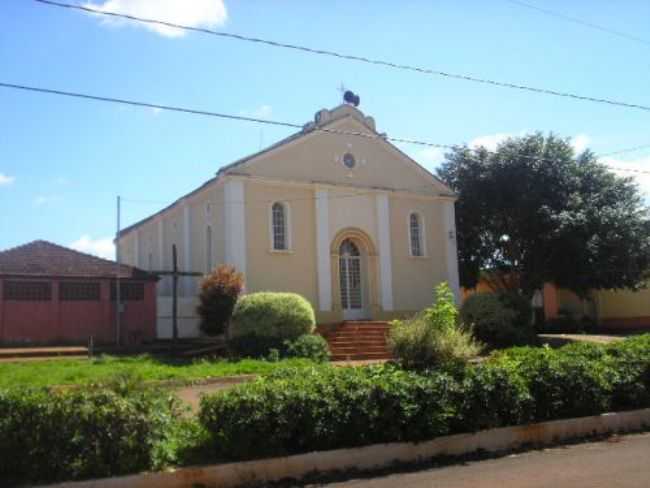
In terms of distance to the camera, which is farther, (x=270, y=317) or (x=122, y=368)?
(x=270, y=317)

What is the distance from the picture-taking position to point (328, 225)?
26.2 meters

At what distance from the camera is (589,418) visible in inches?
428

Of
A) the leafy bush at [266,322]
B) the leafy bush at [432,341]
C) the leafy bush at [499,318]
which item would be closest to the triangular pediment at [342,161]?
the leafy bush at [266,322]

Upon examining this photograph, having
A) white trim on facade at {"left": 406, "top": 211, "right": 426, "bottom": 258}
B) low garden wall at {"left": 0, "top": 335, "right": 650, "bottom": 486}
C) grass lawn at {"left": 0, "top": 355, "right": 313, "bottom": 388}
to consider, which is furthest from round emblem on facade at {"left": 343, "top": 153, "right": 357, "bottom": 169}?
low garden wall at {"left": 0, "top": 335, "right": 650, "bottom": 486}

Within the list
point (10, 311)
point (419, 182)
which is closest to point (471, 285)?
point (419, 182)

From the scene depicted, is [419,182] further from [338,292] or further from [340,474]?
[340,474]

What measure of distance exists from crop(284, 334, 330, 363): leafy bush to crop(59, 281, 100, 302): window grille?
735 cm

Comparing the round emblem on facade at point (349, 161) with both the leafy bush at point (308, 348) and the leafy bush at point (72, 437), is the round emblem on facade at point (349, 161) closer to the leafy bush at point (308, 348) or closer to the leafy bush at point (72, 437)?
the leafy bush at point (308, 348)

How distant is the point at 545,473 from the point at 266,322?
13.0 meters

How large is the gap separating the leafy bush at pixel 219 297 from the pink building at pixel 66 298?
2810 millimetres

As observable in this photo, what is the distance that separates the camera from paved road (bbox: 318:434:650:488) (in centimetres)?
782

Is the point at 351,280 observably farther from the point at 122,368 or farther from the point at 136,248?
the point at 136,248

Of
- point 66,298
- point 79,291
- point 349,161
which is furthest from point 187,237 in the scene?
point 349,161

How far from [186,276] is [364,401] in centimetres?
1892
